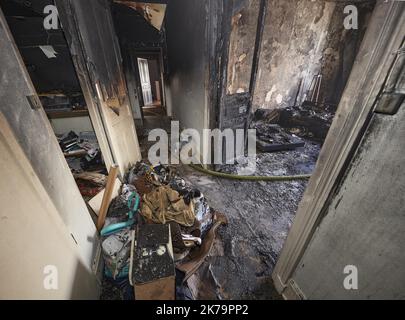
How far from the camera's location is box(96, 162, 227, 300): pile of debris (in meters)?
1.28

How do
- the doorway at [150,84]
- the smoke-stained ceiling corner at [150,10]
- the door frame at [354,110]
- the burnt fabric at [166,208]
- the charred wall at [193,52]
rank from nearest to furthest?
the door frame at [354,110] < the burnt fabric at [166,208] < the charred wall at [193,52] < the smoke-stained ceiling corner at [150,10] < the doorway at [150,84]

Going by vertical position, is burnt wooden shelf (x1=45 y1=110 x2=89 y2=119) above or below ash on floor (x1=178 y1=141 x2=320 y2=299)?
above

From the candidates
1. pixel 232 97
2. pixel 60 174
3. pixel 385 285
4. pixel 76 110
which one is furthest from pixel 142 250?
pixel 76 110

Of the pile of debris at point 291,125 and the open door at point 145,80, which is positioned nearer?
the pile of debris at point 291,125

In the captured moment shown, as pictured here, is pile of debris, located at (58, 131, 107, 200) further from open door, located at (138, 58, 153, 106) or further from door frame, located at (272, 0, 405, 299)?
open door, located at (138, 58, 153, 106)

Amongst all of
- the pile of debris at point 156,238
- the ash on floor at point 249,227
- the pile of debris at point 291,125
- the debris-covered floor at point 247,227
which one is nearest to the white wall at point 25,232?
the pile of debris at point 156,238

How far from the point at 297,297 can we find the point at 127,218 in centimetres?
162

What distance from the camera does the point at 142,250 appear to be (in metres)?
1.37

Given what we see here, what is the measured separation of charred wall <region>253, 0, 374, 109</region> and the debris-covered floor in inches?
68.9

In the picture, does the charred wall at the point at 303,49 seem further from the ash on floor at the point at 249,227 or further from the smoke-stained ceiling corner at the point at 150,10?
the smoke-stained ceiling corner at the point at 150,10

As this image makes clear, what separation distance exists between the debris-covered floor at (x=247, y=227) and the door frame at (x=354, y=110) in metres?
0.68

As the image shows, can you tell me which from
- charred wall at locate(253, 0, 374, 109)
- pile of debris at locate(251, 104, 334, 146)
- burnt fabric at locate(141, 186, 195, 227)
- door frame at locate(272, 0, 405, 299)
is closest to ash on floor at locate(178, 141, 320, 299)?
burnt fabric at locate(141, 186, 195, 227)

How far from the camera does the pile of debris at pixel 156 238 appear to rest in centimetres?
128
